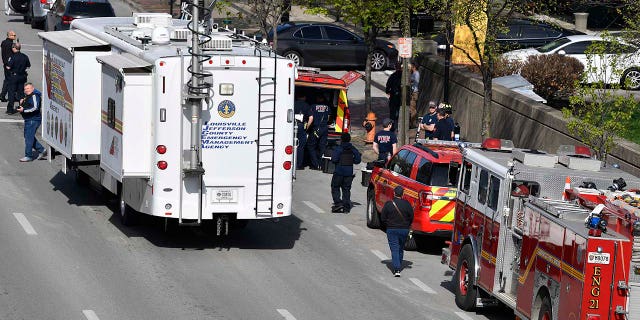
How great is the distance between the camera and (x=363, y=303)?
1764cm

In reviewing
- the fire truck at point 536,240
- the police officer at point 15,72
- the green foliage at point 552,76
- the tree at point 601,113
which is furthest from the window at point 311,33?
the fire truck at point 536,240

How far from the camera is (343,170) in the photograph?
23656 millimetres

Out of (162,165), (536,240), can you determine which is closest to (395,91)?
(162,165)

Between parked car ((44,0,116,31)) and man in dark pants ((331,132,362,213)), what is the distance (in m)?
21.0

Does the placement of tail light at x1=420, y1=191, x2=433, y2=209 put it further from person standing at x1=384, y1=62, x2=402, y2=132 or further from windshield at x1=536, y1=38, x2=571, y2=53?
windshield at x1=536, y1=38, x2=571, y2=53

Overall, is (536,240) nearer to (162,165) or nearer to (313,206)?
(162,165)

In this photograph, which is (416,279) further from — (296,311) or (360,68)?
(360,68)

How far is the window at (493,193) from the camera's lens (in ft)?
54.0

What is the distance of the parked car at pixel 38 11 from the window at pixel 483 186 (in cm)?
3327

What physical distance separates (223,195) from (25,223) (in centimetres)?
399

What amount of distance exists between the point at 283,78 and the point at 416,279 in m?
3.83

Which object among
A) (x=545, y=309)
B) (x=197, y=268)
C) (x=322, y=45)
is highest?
(x=322, y=45)

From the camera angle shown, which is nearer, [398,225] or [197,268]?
[197,268]

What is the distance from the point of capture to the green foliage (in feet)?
104
